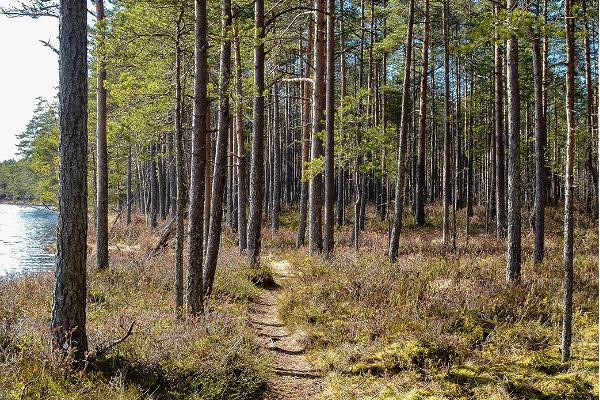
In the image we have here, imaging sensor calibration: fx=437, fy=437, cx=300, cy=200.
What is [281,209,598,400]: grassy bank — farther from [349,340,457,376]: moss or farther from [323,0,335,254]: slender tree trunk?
[323,0,335,254]: slender tree trunk

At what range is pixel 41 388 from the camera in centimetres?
422

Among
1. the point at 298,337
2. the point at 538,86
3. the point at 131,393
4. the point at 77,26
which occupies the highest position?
the point at 538,86

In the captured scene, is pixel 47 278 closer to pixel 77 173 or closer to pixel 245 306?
pixel 245 306

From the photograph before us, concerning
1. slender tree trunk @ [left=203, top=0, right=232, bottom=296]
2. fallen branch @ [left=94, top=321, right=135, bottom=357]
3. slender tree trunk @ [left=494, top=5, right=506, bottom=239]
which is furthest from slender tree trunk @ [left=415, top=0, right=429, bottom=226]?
fallen branch @ [left=94, top=321, right=135, bottom=357]

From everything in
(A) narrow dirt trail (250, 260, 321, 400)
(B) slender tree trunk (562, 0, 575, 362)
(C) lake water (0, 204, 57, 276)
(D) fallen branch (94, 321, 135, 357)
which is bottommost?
(C) lake water (0, 204, 57, 276)

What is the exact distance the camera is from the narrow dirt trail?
5834 millimetres

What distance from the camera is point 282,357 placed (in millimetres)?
6949

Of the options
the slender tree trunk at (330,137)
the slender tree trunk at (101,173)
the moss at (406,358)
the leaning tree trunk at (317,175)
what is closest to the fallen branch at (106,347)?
the moss at (406,358)

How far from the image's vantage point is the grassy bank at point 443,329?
18.0ft

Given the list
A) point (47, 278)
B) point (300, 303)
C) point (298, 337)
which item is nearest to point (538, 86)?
point (300, 303)

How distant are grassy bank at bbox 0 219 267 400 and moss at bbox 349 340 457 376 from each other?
1478 mm

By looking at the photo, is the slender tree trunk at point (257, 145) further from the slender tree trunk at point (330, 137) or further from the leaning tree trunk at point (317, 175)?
the leaning tree trunk at point (317, 175)

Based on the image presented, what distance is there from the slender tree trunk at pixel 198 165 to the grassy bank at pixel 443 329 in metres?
2.08

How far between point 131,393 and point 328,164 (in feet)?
32.4
